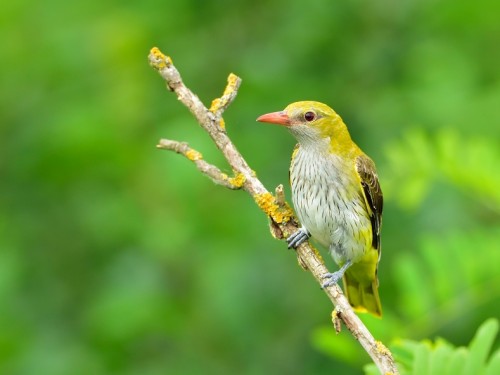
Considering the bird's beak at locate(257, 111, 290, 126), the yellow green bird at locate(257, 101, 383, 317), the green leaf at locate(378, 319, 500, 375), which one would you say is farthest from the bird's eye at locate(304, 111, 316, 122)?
the green leaf at locate(378, 319, 500, 375)

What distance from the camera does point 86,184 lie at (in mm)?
7121

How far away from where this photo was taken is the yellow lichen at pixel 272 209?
362 centimetres

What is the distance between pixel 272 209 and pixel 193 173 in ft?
8.06

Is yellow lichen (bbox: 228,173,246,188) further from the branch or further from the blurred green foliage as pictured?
the blurred green foliage

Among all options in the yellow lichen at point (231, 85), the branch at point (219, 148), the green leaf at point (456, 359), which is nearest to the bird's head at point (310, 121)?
the yellow lichen at point (231, 85)

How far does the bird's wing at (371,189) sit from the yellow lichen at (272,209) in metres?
1.17

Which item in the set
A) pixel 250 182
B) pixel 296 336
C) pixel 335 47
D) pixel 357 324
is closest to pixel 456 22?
pixel 335 47

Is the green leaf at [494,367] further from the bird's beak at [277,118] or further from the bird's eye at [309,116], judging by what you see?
the bird's eye at [309,116]

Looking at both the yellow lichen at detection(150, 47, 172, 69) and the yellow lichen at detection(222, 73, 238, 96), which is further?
the yellow lichen at detection(222, 73, 238, 96)

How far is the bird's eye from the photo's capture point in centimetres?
481

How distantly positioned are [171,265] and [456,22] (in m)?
2.54

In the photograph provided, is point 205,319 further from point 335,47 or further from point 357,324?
point 357,324

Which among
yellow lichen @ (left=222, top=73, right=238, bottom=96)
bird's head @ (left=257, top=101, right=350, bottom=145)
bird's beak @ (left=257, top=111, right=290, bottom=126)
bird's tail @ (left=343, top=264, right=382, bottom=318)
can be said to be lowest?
bird's tail @ (left=343, top=264, right=382, bottom=318)

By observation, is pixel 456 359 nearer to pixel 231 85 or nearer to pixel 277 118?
pixel 231 85
